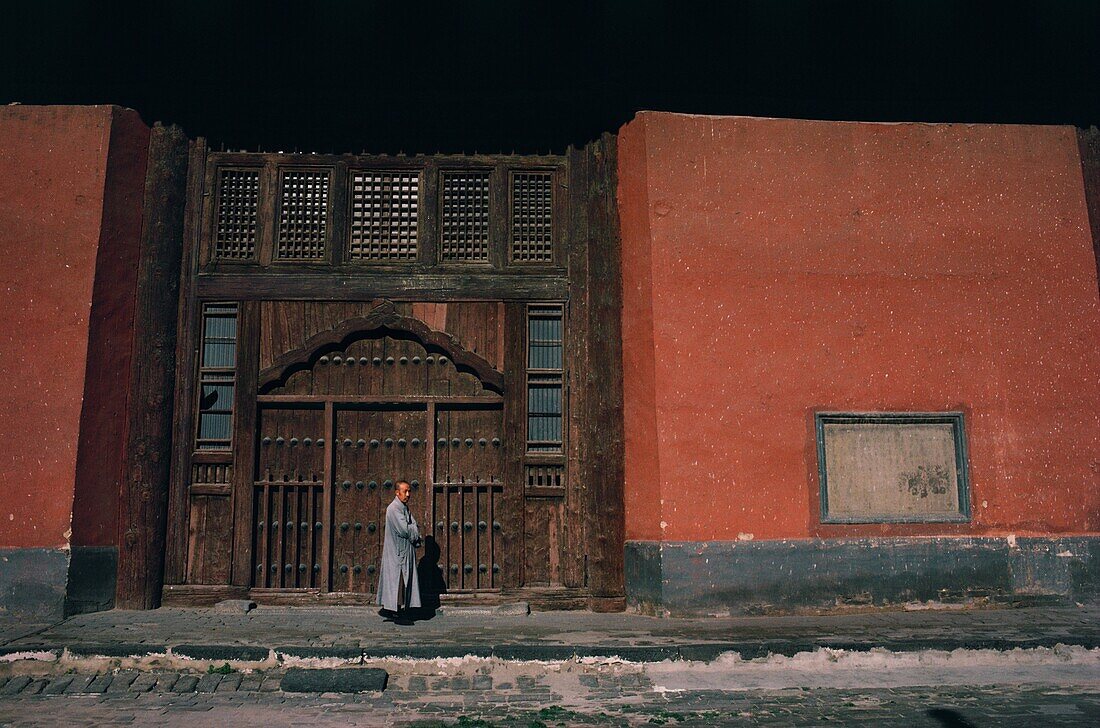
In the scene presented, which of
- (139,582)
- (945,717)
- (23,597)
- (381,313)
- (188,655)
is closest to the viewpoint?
(945,717)

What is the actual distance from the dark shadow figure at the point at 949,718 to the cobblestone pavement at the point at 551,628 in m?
0.94

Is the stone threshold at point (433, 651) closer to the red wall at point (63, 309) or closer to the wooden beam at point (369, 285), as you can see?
the red wall at point (63, 309)

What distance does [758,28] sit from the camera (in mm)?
8055

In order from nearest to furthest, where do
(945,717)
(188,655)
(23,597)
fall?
(945,717) → (188,655) → (23,597)

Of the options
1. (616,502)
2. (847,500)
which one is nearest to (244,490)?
(616,502)

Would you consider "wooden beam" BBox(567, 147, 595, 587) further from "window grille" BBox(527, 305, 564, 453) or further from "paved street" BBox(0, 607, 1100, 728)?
"paved street" BBox(0, 607, 1100, 728)

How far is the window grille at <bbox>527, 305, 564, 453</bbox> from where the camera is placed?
811 centimetres

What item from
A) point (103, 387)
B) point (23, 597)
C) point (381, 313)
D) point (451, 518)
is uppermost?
point (381, 313)

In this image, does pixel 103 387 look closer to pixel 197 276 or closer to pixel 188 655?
pixel 197 276

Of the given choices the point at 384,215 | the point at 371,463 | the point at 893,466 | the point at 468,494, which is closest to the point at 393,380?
the point at 371,463

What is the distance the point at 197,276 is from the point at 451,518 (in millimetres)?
3378

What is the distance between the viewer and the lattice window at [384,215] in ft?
27.4

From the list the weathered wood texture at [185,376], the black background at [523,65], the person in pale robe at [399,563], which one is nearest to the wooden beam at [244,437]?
the weathered wood texture at [185,376]

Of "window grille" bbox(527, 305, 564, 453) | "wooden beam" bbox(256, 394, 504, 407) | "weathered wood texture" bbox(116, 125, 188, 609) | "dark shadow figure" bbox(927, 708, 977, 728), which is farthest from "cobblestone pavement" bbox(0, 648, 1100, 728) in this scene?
"wooden beam" bbox(256, 394, 504, 407)
